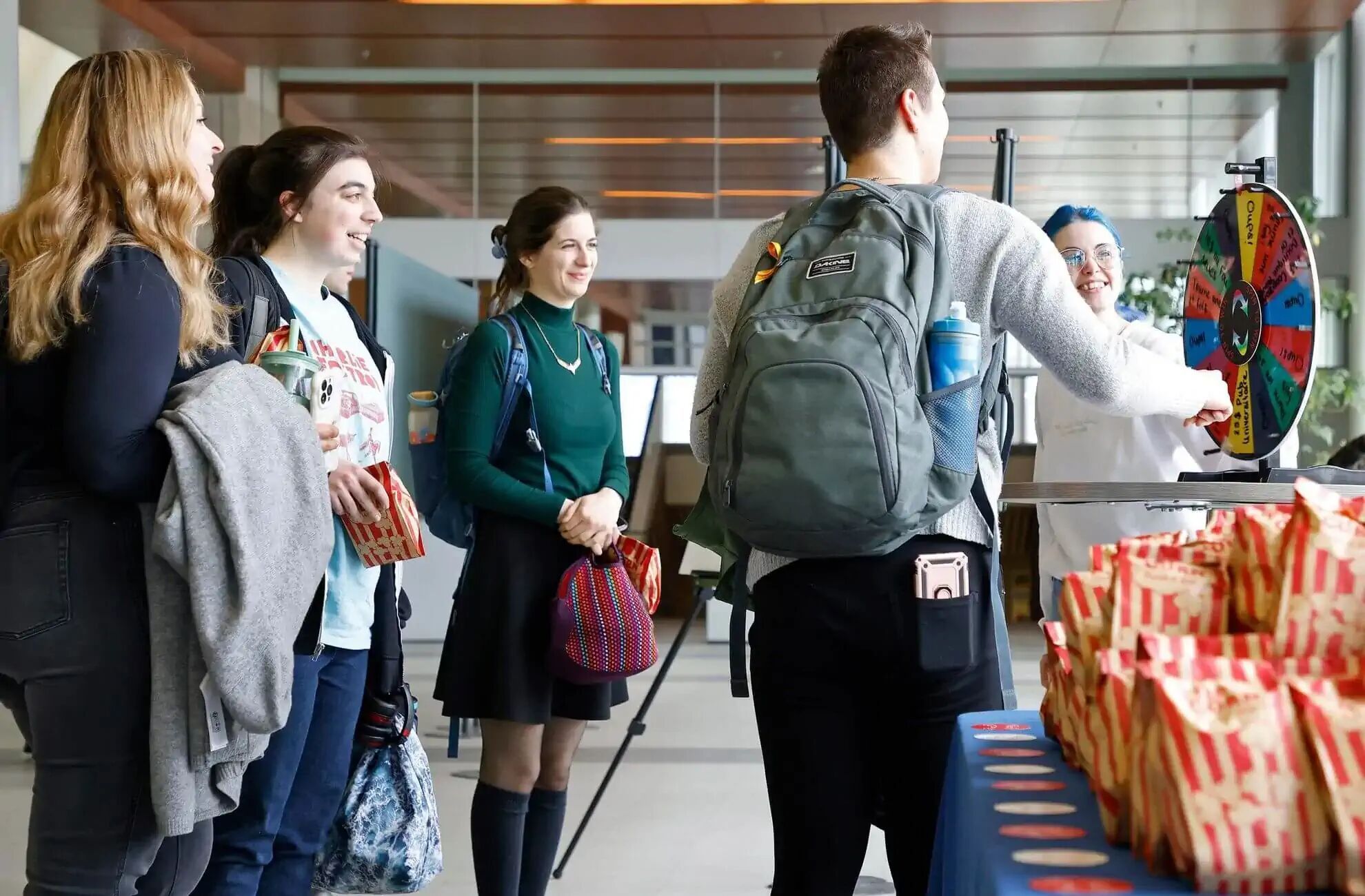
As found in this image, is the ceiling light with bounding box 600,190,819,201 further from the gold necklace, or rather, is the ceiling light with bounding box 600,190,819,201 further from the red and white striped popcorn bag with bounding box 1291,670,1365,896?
the red and white striped popcorn bag with bounding box 1291,670,1365,896

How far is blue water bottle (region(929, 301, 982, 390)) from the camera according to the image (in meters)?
1.44

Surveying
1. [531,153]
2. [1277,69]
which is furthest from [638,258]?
[1277,69]

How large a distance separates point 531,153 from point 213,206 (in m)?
7.47

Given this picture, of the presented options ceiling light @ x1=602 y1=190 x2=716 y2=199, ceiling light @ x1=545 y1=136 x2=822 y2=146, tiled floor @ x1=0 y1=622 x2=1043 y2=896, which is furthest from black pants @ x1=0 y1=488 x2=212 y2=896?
ceiling light @ x1=545 y1=136 x2=822 y2=146

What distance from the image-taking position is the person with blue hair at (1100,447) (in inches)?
99.7

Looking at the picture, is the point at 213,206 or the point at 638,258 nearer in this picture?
the point at 213,206

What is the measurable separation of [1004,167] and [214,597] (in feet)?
5.03

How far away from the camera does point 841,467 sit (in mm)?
1371

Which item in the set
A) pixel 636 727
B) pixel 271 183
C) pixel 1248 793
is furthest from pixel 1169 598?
pixel 636 727

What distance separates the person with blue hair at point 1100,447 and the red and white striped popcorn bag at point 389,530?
121 centimetres

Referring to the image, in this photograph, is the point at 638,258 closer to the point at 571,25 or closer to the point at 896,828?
the point at 571,25

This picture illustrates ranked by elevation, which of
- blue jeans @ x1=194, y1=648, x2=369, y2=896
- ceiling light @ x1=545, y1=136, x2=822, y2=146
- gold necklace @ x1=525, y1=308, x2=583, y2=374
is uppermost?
ceiling light @ x1=545, y1=136, x2=822, y2=146

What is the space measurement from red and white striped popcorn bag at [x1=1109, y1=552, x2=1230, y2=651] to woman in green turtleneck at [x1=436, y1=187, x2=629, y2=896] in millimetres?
1565

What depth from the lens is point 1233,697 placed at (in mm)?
780
